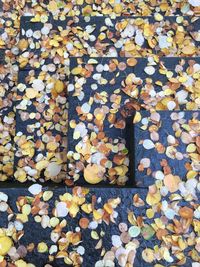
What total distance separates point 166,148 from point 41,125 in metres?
0.51

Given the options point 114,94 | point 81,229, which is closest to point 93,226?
point 81,229

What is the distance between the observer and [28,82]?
63.5 inches

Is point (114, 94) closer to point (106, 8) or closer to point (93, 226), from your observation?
point (93, 226)

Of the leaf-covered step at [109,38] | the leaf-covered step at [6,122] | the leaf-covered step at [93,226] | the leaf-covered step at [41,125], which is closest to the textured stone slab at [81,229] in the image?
the leaf-covered step at [93,226]

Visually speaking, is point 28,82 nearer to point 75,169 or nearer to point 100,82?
point 100,82

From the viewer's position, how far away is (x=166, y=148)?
1271mm

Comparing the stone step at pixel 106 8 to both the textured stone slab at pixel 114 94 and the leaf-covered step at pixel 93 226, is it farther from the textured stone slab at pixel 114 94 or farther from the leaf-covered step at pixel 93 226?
the leaf-covered step at pixel 93 226

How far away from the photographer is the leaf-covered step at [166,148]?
48.9 inches

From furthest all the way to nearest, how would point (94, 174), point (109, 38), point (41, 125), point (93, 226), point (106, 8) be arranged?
point (106, 8)
point (109, 38)
point (41, 125)
point (94, 174)
point (93, 226)

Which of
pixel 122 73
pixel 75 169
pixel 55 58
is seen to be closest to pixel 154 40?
pixel 122 73

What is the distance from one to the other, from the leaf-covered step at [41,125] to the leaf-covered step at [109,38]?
0.09 metres

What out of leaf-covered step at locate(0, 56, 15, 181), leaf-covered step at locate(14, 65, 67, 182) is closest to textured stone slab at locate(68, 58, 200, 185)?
leaf-covered step at locate(14, 65, 67, 182)

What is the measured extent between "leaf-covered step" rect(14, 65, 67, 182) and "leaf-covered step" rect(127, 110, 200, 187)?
→ 1.06 ft

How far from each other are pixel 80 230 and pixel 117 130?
1.22ft
